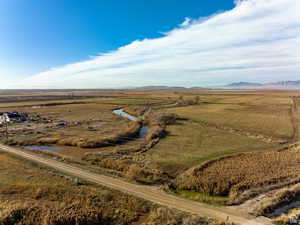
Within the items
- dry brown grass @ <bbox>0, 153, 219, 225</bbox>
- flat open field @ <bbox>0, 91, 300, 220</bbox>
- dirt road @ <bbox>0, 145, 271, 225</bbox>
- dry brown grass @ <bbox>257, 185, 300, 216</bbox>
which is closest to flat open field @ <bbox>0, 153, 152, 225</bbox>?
dry brown grass @ <bbox>0, 153, 219, 225</bbox>

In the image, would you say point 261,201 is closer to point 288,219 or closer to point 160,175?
point 288,219

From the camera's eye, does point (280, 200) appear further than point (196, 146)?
No

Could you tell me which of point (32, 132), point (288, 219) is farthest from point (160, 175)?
point (32, 132)

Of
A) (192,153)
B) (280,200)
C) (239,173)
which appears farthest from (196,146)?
(280,200)

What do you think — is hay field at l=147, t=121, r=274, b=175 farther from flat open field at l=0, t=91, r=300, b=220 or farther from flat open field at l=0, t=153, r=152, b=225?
flat open field at l=0, t=153, r=152, b=225

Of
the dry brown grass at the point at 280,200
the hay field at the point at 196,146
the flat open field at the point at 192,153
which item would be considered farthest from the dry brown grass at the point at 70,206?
the hay field at the point at 196,146

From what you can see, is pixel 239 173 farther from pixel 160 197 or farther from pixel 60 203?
pixel 60 203

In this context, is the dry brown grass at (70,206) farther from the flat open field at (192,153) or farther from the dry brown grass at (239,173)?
the dry brown grass at (239,173)
